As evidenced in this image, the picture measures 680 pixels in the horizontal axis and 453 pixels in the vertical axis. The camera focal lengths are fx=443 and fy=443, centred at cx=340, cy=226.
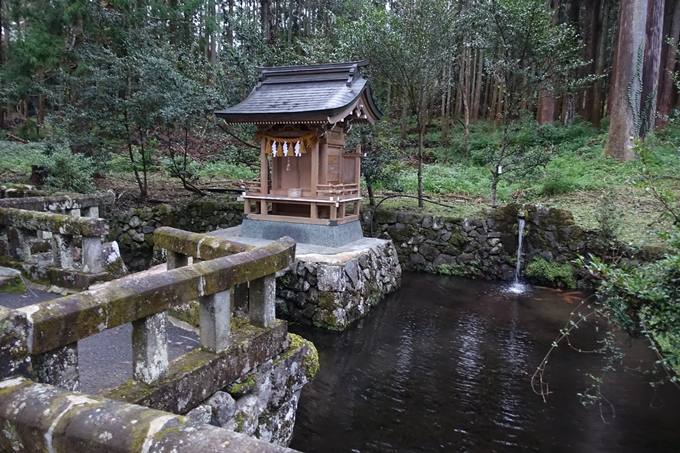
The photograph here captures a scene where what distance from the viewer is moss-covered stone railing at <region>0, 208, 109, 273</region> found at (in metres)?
4.60

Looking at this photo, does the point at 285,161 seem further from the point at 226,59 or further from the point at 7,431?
the point at 7,431

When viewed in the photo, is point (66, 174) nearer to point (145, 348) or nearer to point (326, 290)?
point (326, 290)

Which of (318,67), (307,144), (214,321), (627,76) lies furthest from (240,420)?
(627,76)

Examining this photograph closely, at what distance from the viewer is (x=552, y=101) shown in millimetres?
22047

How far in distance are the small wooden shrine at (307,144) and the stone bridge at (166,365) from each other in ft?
21.4

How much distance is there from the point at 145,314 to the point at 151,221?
40.6ft

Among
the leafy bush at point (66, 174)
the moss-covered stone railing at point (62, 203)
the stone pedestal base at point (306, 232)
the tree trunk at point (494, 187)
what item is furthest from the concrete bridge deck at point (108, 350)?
the tree trunk at point (494, 187)

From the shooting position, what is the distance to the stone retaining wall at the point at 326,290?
30.5 feet

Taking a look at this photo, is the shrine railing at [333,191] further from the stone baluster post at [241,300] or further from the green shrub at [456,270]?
the stone baluster post at [241,300]

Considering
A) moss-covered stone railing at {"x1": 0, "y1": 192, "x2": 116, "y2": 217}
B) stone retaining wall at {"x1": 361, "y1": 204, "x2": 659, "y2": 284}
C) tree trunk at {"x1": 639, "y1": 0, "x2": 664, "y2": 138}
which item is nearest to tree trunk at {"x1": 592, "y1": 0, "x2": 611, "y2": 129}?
tree trunk at {"x1": 639, "y1": 0, "x2": 664, "y2": 138}

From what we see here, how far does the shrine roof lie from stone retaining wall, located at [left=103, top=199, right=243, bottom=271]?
4266 mm

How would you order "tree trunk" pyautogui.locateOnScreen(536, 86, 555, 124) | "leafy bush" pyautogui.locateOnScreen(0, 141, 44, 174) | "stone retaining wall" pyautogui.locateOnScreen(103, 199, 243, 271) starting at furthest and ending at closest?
"tree trunk" pyautogui.locateOnScreen(536, 86, 555, 124) → "leafy bush" pyautogui.locateOnScreen(0, 141, 44, 174) → "stone retaining wall" pyautogui.locateOnScreen(103, 199, 243, 271)

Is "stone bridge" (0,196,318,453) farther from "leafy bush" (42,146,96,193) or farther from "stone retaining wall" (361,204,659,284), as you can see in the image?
"stone retaining wall" (361,204,659,284)

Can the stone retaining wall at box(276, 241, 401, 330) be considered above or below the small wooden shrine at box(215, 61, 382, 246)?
below
